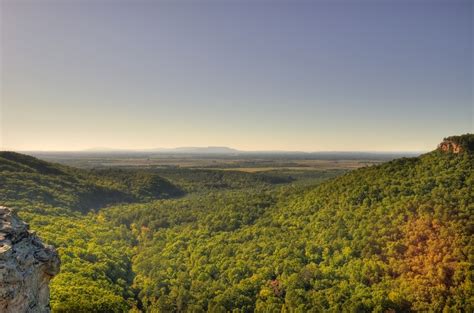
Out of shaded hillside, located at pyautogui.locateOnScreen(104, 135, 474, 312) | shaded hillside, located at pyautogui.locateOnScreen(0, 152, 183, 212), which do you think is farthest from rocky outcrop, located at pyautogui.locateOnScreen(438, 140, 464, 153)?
shaded hillside, located at pyautogui.locateOnScreen(0, 152, 183, 212)

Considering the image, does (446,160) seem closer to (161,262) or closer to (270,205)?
(270,205)

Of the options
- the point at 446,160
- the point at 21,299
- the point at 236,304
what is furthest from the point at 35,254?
the point at 446,160

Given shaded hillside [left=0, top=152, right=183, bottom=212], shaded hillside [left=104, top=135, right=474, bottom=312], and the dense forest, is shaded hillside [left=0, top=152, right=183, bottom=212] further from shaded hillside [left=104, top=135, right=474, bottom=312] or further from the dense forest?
shaded hillside [left=104, top=135, right=474, bottom=312]

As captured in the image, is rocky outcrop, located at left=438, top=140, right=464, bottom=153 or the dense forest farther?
rocky outcrop, located at left=438, top=140, right=464, bottom=153

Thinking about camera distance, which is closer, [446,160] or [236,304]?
[236,304]

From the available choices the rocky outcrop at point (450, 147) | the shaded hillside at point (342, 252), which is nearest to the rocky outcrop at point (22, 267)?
the shaded hillside at point (342, 252)

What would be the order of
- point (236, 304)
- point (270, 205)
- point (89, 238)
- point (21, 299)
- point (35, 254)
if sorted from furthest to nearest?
1. point (270, 205)
2. point (89, 238)
3. point (236, 304)
4. point (35, 254)
5. point (21, 299)
